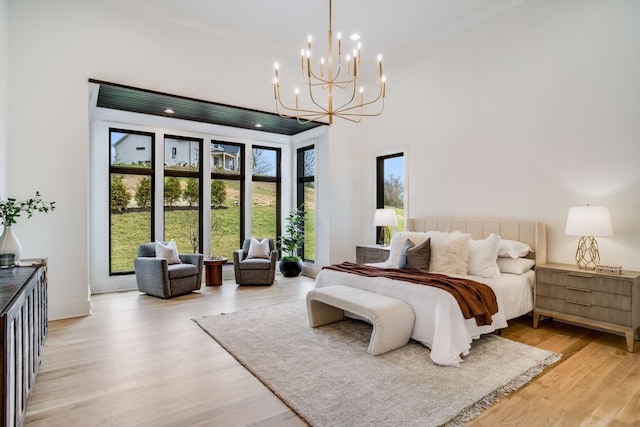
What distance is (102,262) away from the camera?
5.74 meters

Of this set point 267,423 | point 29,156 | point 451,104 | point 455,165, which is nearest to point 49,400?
point 267,423

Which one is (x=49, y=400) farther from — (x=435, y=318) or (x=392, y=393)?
(x=435, y=318)

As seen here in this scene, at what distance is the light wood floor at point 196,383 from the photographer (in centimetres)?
223

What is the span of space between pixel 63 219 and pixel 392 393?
4.14 m

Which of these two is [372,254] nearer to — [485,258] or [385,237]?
[385,237]

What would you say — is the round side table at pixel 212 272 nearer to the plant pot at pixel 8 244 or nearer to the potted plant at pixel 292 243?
the potted plant at pixel 292 243

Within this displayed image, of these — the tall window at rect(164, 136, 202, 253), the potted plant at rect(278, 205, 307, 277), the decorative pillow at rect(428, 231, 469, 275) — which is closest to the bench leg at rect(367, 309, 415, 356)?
the decorative pillow at rect(428, 231, 469, 275)

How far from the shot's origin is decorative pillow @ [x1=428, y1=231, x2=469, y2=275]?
4.05m

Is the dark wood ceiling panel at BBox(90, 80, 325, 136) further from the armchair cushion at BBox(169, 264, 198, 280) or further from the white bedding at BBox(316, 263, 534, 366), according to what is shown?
the white bedding at BBox(316, 263, 534, 366)

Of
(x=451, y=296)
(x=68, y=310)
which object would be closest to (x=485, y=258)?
(x=451, y=296)

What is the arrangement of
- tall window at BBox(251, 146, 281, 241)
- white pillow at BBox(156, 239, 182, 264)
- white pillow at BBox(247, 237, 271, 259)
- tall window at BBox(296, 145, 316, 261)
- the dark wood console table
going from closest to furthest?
the dark wood console table → white pillow at BBox(156, 239, 182, 264) → white pillow at BBox(247, 237, 271, 259) → tall window at BBox(296, 145, 316, 261) → tall window at BBox(251, 146, 281, 241)

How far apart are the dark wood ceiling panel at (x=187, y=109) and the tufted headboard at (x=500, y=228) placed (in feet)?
8.92

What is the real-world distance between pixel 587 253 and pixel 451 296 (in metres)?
1.92

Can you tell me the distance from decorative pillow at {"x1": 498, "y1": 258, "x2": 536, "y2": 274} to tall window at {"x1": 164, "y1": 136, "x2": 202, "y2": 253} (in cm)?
512
